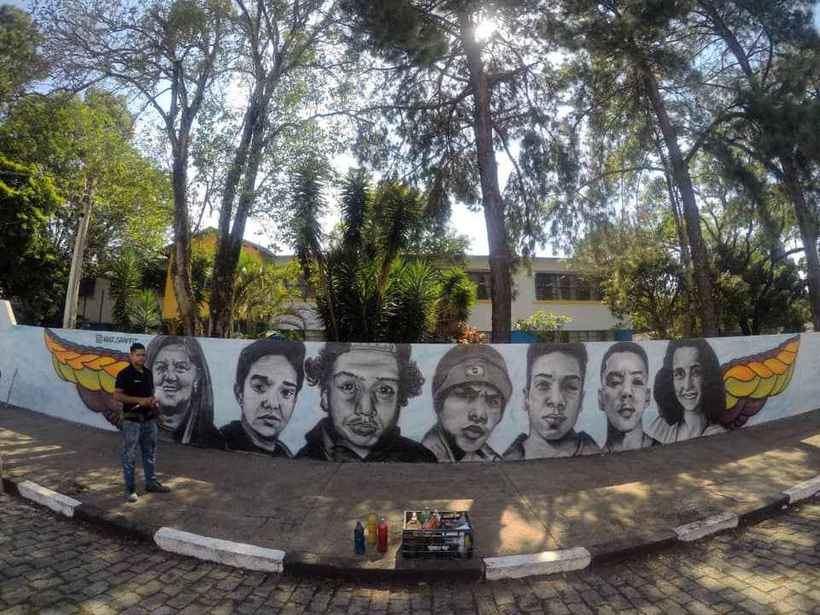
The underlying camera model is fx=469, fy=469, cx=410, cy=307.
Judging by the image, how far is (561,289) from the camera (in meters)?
25.0

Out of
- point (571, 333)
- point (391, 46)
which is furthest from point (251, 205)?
point (571, 333)

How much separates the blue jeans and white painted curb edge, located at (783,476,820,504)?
6400mm

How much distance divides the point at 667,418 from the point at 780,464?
4.53 ft

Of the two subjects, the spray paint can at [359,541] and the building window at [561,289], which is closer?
the spray paint can at [359,541]

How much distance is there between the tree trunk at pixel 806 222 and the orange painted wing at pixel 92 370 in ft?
40.9

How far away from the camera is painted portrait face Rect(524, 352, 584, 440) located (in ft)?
20.2

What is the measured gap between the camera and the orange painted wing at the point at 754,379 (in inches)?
302

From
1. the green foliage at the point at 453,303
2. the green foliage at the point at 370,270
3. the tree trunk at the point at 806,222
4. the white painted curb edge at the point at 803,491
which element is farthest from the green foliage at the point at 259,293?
the tree trunk at the point at 806,222

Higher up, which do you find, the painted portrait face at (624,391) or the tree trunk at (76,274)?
the tree trunk at (76,274)

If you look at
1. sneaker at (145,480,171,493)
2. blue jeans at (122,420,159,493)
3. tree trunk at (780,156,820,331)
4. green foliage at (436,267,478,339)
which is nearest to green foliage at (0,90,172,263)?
green foliage at (436,267,478,339)

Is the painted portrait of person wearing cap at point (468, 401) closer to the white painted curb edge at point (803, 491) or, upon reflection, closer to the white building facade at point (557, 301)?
the white painted curb edge at point (803, 491)

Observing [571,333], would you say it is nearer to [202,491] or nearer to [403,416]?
[403,416]

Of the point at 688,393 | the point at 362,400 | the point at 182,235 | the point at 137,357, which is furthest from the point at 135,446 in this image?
the point at 688,393

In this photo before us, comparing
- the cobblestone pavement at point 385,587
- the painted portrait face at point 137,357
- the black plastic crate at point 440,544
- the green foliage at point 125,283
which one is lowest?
the cobblestone pavement at point 385,587
